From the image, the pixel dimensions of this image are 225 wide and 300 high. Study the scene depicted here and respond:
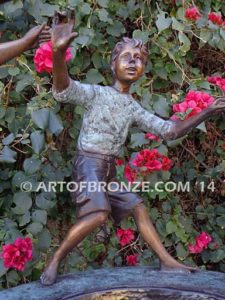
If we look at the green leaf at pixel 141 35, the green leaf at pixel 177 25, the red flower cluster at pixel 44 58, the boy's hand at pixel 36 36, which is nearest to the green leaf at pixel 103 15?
the green leaf at pixel 141 35

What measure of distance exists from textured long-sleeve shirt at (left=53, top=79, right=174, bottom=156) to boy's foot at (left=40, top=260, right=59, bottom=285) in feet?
0.93

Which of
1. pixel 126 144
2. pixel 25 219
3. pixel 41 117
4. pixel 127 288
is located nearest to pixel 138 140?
pixel 126 144

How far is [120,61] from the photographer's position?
4.26 feet

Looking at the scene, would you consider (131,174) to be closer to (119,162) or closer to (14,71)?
(119,162)

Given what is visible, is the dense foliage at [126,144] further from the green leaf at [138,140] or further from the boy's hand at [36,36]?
the boy's hand at [36,36]

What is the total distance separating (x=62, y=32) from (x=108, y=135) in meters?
0.30

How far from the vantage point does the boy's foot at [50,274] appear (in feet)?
4.00

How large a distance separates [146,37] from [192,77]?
28 cm

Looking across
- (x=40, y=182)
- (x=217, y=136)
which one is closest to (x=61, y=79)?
(x=40, y=182)

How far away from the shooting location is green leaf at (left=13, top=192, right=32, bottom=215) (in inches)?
68.1

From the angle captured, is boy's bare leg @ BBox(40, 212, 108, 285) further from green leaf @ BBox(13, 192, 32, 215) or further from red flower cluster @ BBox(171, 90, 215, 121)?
green leaf @ BBox(13, 192, 32, 215)

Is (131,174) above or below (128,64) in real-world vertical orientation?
below

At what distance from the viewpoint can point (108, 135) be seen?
4.20 ft

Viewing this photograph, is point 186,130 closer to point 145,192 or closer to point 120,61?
point 120,61
